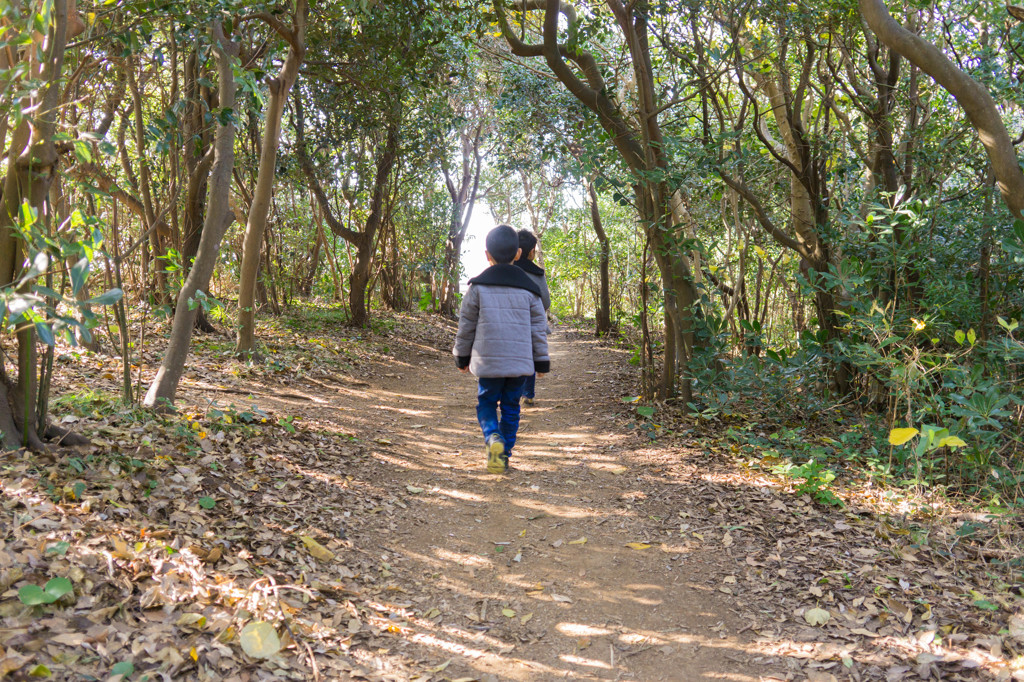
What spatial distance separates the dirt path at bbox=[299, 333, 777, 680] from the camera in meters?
3.21

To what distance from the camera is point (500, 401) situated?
18.4 ft

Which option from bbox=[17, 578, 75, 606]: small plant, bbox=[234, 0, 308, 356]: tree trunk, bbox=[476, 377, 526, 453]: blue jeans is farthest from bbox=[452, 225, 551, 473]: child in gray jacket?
bbox=[234, 0, 308, 356]: tree trunk

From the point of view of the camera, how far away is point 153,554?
10.5ft

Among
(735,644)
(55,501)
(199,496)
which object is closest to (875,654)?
(735,644)

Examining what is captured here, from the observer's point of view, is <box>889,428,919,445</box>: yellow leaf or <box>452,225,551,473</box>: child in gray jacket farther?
<box>452,225,551,473</box>: child in gray jacket

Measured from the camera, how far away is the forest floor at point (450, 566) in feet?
9.37

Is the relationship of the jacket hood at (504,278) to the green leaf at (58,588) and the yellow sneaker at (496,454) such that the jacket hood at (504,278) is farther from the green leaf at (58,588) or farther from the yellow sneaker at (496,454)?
the green leaf at (58,588)

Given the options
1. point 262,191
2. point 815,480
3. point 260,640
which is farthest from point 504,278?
point 262,191

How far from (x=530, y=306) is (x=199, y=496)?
2.78m

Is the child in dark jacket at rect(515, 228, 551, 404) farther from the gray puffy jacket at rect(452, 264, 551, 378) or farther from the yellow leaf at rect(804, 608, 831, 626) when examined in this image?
the yellow leaf at rect(804, 608, 831, 626)

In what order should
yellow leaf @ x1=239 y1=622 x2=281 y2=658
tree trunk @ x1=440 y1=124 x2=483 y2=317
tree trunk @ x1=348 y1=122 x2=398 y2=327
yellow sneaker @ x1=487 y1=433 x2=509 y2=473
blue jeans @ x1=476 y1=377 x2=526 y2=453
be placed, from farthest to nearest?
tree trunk @ x1=440 y1=124 x2=483 y2=317
tree trunk @ x1=348 y1=122 x2=398 y2=327
yellow sneaker @ x1=487 y1=433 x2=509 y2=473
blue jeans @ x1=476 y1=377 x2=526 y2=453
yellow leaf @ x1=239 y1=622 x2=281 y2=658

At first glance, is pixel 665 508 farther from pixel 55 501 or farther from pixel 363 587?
pixel 55 501

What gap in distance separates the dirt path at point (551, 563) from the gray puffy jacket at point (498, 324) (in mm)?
986

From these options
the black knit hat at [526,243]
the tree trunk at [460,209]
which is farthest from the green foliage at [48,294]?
the tree trunk at [460,209]
